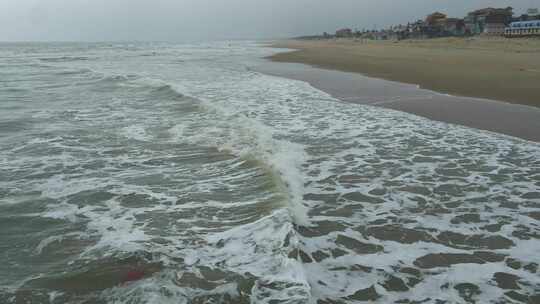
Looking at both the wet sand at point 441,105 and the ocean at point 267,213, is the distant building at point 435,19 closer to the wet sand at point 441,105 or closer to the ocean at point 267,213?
the wet sand at point 441,105

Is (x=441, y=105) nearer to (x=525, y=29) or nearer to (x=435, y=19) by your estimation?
(x=525, y=29)

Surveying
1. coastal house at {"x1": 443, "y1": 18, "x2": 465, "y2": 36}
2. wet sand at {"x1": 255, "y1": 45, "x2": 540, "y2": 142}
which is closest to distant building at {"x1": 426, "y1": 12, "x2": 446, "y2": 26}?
Result: coastal house at {"x1": 443, "y1": 18, "x2": 465, "y2": 36}

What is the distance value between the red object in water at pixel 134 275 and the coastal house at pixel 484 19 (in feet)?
358

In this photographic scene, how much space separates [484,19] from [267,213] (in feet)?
371

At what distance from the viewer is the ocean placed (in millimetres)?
3740

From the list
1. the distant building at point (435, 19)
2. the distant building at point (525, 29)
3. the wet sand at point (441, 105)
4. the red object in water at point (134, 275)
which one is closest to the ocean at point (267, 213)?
the red object in water at point (134, 275)

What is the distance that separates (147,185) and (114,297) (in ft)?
9.54

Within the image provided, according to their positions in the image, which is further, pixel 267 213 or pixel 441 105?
pixel 441 105

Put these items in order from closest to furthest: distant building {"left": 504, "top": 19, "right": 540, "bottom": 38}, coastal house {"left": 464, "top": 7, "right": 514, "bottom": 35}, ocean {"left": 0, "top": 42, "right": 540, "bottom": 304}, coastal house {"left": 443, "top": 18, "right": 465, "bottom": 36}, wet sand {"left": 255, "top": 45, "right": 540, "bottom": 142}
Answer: ocean {"left": 0, "top": 42, "right": 540, "bottom": 304} < wet sand {"left": 255, "top": 45, "right": 540, "bottom": 142} < distant building {"left": 504, "top": 19, "right": 540, "bottom": 38} < coastal house {"left": 464, "top": 7, "right": 514, "bottom": 35} < coastal house {"left": 443, "top": 18, "right": 465, "bottom": 36}

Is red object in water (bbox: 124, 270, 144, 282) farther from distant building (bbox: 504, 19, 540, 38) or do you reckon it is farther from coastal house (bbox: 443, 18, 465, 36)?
coastal house (bbox: 443, 18, 465, 36)

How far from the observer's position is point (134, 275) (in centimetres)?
386

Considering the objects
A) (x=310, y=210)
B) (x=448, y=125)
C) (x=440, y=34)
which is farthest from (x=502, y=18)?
(x=310, y=210)

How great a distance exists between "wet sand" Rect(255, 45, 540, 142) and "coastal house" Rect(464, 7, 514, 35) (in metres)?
94.1

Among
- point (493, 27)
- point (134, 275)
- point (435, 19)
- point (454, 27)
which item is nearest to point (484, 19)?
point (493, 27)
